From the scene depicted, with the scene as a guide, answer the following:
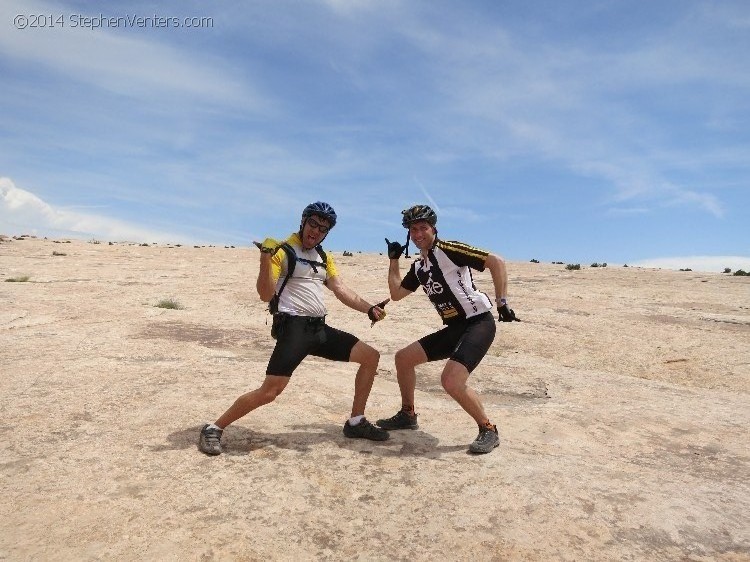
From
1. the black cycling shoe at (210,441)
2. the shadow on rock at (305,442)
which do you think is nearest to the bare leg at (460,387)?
the shadow on rock at (305,442)

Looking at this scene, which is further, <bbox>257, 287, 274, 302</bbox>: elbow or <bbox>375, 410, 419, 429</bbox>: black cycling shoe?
<bbox>375, 410, 419, 429</bbox>: black cycling shoe

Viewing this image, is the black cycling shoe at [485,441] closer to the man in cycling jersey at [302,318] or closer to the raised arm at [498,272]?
the man in cycling jersey at [302,318]

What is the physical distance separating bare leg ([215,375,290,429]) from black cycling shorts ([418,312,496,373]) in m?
1.66

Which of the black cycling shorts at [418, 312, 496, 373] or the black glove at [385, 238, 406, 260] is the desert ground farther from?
the black glove at [385, 238, 406, 260]

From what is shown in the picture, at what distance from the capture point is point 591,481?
5.00m

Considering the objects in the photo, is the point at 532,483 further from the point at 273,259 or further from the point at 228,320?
the point at 228,320

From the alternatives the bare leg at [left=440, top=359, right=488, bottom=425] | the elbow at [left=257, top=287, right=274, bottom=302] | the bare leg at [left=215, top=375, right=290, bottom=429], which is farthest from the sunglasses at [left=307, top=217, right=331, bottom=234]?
the bare leg at [left=440, top=359, right=488, bottom=425]

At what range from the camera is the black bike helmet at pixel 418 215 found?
6.11 metres

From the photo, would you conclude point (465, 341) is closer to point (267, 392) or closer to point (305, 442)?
point (305, 442)

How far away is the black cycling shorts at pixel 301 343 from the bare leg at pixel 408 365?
0.67m

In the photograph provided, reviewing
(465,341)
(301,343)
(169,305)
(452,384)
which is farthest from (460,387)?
(169,305)

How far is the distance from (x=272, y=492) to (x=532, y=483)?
7.42 feet

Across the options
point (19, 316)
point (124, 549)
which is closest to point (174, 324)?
point (19, 316)

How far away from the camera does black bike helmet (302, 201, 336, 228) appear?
5.65 m
